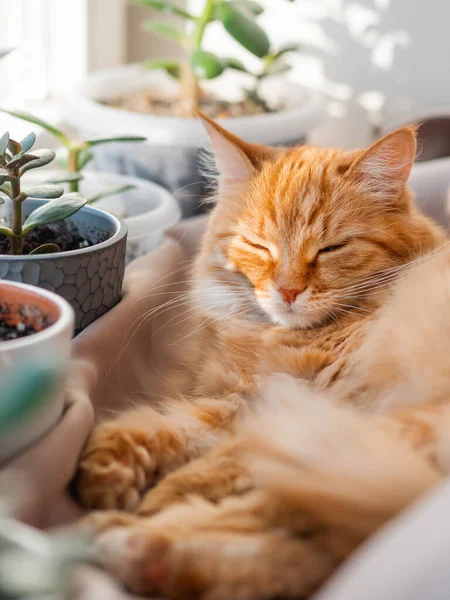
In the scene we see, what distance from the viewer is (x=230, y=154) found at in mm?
1444

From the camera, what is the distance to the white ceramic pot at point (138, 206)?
1.67 m

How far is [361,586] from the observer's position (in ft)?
2.02

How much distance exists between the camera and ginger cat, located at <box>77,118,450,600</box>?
78 centimetres

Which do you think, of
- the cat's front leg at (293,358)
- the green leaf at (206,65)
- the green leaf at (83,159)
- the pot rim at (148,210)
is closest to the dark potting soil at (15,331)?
the cat's front leg at (293,358)

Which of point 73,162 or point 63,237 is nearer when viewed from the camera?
point 63,237

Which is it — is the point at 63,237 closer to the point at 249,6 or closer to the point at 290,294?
the point at 290,294

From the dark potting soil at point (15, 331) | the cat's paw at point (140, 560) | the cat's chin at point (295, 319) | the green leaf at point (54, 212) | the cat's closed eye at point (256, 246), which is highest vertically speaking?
the green leaf at point (54, 212)

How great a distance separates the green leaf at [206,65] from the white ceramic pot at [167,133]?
131 millimetres

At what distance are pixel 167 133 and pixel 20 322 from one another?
1.09m

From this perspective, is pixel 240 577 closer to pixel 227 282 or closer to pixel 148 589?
pixel 148 589

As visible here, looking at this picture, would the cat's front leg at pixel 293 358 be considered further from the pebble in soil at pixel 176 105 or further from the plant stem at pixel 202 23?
the plant stem at pixel 202 23

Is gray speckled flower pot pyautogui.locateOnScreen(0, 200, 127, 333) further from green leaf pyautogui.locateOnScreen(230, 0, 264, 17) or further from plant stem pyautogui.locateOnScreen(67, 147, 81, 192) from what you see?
green leaf pyautogui.locateOnScreen(230, 0, 264, 17)

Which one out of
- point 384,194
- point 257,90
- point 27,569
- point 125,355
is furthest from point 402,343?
point 257,90

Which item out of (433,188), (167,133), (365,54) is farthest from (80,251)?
(365,54)
